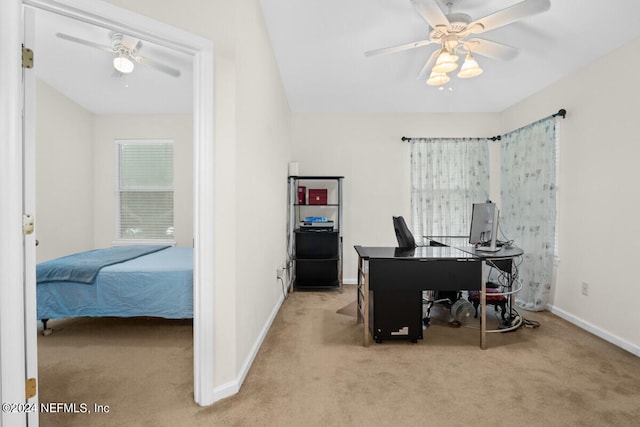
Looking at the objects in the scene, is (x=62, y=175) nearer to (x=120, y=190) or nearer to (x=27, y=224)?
(x=120, y=190)

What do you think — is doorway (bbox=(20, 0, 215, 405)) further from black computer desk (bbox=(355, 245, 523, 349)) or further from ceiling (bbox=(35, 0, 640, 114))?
black computer desk (bbox=(355, 245, 523, 349))

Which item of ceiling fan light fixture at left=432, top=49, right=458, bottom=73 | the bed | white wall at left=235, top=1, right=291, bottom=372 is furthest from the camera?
the bed

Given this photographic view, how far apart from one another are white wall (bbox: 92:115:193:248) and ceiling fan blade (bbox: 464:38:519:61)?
383 centimetres

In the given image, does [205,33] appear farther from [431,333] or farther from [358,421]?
[431,333]

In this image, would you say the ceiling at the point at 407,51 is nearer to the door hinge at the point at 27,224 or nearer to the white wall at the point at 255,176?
the white wall at the point at 255,176

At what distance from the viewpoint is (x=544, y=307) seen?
3.54 meters

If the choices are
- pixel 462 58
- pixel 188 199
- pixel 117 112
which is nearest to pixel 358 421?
pixel 462 58

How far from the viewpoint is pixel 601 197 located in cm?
291

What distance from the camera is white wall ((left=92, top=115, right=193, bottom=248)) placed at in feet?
15.4

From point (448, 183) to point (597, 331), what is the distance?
233 centimetres

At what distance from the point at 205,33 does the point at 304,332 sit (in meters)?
2.41

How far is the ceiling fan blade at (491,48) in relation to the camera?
7.87 feet

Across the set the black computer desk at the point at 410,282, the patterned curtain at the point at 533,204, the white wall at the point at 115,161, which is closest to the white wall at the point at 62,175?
the white wall at the point at 115,161

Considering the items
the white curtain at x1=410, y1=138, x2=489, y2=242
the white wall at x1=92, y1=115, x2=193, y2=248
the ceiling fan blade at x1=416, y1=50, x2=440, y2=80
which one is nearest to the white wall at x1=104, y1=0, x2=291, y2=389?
the ceiling fan blade at x1=416, y1=50, x2=440, y2=80
